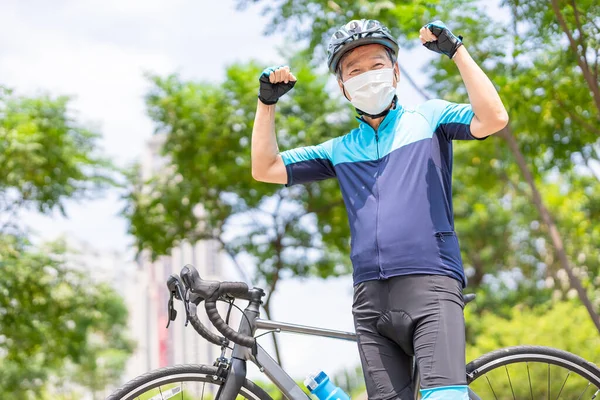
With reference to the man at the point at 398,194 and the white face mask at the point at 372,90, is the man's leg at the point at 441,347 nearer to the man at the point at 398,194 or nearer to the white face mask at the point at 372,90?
the man at the point at 398,194

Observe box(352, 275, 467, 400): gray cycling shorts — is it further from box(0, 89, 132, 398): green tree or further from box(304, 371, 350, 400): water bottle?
box(0, 89, 132, 398): green tree

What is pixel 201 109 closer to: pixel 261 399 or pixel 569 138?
pixel 569 138

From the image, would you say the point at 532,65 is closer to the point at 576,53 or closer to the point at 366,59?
the point at 576,53

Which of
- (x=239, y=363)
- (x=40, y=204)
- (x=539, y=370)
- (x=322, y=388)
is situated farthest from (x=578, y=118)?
(x=40, y=204)

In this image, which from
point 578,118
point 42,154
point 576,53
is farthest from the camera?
point 42,154

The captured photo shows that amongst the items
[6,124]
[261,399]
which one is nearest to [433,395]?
[261,399]

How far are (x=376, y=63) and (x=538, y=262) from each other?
2299 cm

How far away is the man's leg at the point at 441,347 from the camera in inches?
97.3

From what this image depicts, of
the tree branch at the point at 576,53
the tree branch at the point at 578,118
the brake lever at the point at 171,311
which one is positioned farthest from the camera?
the tree branch at the point at 578,118

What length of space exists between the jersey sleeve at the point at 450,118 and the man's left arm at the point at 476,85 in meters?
0.05

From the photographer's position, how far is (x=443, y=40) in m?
2.53

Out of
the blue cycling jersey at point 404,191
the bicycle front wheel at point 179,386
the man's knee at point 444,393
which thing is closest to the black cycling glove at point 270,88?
the blue cycling jersey at point 404,191

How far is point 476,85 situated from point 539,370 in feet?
4.02

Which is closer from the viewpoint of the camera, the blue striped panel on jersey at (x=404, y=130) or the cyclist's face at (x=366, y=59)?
the blue striped panel on jersey at (x=404, y=130)
